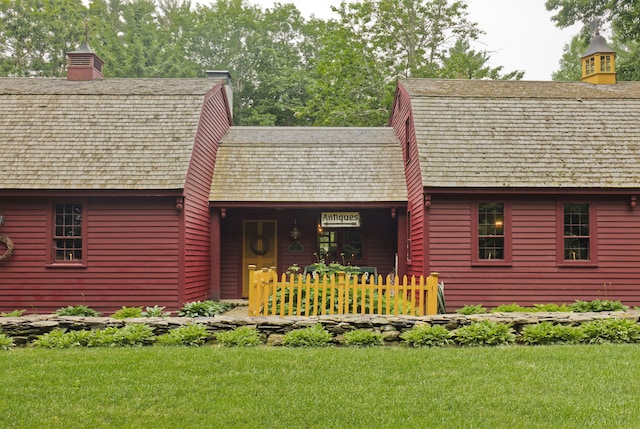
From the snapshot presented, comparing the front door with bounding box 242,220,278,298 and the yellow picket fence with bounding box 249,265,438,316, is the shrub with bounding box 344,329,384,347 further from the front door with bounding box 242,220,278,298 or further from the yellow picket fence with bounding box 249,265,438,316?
the front door with bounding box 242,220,278,298

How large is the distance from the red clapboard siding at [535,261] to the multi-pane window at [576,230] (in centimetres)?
25

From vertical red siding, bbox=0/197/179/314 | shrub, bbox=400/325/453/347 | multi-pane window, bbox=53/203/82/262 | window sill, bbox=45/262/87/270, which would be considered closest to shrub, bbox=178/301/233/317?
vertical red siding, bbox=0/197/179/314

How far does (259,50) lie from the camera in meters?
39.8

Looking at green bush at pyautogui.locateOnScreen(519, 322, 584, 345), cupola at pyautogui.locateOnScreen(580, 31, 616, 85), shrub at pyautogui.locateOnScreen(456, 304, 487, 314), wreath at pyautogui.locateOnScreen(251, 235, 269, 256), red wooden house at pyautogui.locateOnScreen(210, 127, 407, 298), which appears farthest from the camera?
cupola at pyautogui.locateOnScreen(580, 31, 616, 85)

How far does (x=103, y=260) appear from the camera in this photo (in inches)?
537

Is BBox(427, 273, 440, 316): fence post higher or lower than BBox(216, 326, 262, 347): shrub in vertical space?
higher

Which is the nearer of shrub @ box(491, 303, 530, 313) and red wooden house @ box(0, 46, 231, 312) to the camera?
shrub @ box(491, 303, 530, 313)

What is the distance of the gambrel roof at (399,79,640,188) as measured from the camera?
1352cm

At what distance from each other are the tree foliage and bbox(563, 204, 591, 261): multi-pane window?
52.1ft

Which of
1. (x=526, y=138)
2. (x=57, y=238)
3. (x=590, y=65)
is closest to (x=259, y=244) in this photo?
(x=57, y=238)

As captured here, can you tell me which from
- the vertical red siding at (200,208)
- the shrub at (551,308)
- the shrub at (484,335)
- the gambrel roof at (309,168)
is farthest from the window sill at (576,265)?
the vertical red siding at (200,208)

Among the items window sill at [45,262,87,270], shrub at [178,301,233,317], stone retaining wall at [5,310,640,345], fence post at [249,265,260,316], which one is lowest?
shrub at [178,301,233,317]

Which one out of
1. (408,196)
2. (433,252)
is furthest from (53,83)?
(433,252)

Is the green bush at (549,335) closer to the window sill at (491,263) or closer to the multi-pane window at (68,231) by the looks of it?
the window sill at (491,263)
